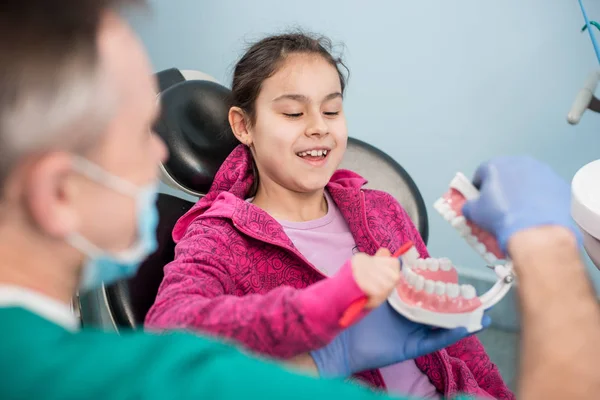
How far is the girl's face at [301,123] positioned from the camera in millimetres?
Result: 1231

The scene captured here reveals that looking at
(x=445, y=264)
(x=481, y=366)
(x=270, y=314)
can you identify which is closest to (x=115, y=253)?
(x=270, y=314)

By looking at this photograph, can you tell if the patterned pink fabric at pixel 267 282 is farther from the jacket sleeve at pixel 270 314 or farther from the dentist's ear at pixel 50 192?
the dentist's ear at pixel 50 192

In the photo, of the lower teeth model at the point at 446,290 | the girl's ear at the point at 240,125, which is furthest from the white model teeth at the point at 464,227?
the girl's ear at the point at 240,125

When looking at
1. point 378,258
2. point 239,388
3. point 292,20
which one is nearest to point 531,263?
point 378,258

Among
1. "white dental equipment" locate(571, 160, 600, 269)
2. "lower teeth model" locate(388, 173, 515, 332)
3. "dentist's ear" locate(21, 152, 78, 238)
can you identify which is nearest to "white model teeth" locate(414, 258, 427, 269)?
"lower teeth model" locate(388, 173, 515, 332)

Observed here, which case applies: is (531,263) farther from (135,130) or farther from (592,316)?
(135,130)

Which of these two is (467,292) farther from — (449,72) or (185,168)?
(449,72)

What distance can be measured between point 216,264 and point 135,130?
1.72ft

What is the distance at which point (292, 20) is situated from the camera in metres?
2.11

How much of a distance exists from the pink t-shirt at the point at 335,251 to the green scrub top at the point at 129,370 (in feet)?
2.09

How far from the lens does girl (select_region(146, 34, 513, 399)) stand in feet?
3.60

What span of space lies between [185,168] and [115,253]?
73 cm

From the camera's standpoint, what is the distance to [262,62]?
1.30 m

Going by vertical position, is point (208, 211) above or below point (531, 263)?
below
